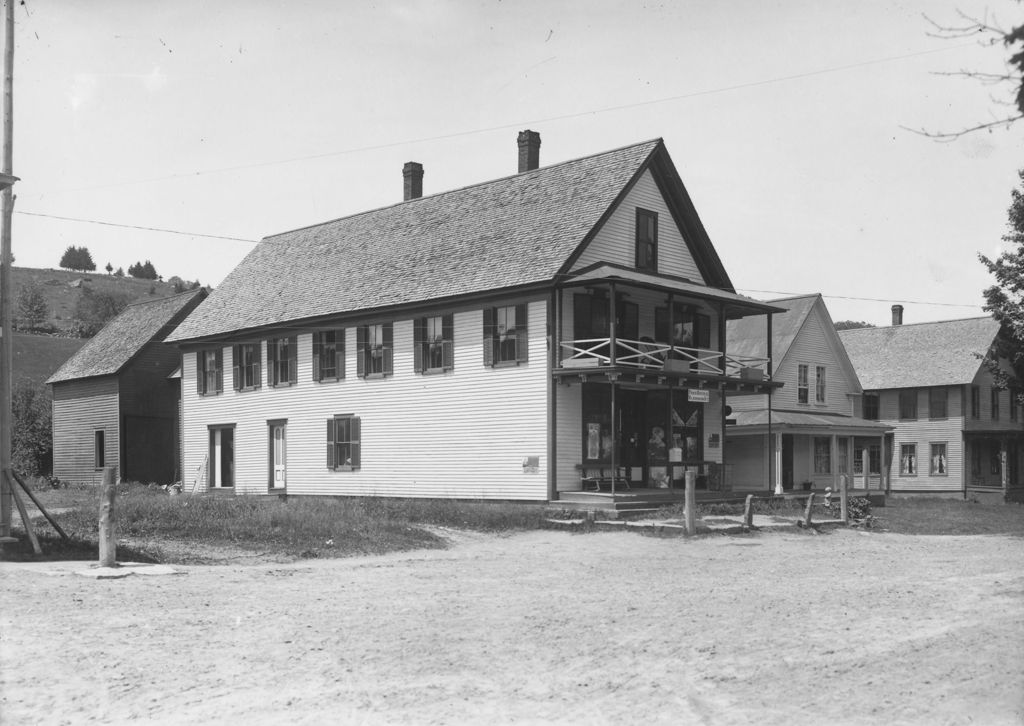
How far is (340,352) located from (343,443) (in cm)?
275

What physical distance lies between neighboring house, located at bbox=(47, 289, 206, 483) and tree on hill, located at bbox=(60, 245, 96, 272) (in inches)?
→ 4581

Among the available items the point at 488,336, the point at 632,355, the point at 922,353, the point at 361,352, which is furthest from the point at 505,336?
the point at 922,353

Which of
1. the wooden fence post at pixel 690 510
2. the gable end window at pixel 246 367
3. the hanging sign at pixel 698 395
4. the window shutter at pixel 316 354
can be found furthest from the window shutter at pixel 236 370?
the wooden fence post at pixel 690 510

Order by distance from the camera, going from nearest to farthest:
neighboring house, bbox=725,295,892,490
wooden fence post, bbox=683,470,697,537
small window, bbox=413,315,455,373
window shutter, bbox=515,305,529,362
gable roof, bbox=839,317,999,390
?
1. wooden fence post, bbox=683,470,697,537
2. window shutter, bbox=515,305,529,362
3. small window, bbox=413,315,455,373
4. neighboring house, bbox=725,295,892,490
5. gable roof, bbox=839,317,999,390

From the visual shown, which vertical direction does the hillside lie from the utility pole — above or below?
above

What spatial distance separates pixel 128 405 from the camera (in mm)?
42031

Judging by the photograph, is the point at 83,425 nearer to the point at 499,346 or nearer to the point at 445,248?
the point at 445,248

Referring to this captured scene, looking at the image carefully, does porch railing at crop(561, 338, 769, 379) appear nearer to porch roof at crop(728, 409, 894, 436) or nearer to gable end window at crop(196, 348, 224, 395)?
porch roof at crop(728, 409, 894, 436)

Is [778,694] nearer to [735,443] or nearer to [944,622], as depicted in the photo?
[944,622]

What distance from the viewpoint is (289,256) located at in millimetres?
39219

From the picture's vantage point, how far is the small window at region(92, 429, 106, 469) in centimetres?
4256

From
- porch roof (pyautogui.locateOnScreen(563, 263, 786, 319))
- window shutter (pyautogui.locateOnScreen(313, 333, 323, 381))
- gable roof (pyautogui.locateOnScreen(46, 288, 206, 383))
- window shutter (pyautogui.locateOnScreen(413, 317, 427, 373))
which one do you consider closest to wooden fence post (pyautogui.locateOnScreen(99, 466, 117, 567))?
porch roof (pyautogui.locateOnScreen(563, 263, 786, 319))

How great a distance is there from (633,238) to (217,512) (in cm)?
1421

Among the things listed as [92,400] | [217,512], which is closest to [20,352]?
[92,400]
